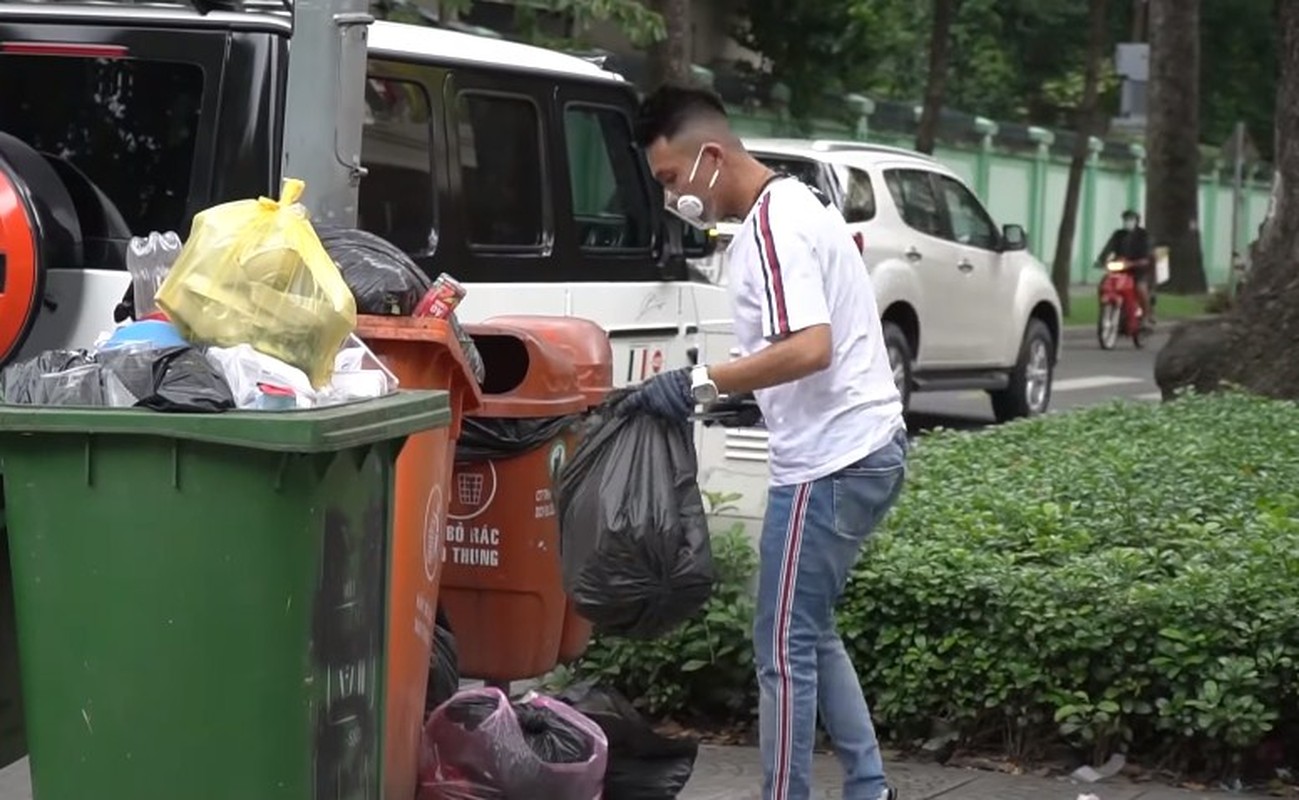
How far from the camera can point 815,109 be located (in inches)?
1117

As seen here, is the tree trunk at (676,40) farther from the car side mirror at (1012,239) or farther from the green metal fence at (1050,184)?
the green metal fence at (1050,184)

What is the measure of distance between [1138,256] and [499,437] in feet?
70.8

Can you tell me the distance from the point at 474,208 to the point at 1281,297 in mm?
6146

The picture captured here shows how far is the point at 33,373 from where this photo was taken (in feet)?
15.3

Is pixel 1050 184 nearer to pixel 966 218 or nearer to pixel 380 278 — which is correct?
pixel 966 218

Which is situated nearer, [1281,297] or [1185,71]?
[1281,297]

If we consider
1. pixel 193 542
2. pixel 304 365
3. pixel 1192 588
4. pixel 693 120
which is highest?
pixel 693 120

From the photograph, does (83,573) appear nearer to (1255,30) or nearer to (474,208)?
(474,208)

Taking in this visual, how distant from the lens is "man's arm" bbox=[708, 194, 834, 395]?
514 cm

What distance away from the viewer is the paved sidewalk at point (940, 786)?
617 centimetres

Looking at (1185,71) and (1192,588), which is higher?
(1185,71)

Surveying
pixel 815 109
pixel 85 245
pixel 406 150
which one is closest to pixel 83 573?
pixel 85 245

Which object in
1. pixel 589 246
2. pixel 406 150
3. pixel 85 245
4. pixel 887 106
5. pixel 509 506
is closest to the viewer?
pixel 509 506

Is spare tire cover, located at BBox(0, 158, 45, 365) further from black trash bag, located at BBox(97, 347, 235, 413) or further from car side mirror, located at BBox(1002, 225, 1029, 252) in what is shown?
car side mirror, located at BBox(1002, 225, 1029, 252)
